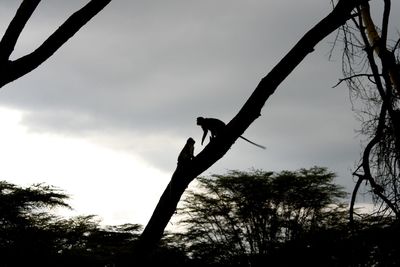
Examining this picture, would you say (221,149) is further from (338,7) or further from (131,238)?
(131,238)

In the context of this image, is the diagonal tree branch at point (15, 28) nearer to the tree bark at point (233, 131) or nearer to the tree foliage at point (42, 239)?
the tree bark at point (233, 131)

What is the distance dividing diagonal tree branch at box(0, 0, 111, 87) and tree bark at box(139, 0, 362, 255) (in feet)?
1.99

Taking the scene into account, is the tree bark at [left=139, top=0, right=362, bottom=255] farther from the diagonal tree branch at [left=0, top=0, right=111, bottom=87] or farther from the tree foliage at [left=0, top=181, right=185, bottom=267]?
the tree foliage at [left=0, top=181, right=185, bottom=267]

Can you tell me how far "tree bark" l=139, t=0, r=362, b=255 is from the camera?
1.30m

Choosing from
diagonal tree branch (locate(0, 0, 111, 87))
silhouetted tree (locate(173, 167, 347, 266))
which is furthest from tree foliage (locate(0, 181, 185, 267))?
diagonal tree branch (locate(0, 0, 111, 87))

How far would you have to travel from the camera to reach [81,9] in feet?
5.13

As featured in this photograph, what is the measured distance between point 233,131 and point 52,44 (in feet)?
2.28

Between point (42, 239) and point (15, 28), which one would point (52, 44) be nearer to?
point (15, 28)

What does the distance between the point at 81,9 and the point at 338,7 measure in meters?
0.86

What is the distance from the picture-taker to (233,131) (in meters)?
1.33

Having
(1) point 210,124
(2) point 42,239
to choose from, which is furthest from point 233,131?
(2) point 42,239

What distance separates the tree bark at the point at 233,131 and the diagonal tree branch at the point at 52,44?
608 mm

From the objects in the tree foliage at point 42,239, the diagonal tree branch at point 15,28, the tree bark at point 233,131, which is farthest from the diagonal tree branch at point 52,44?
the tree foliage at point 42,239

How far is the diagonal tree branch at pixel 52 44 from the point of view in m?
1.47
